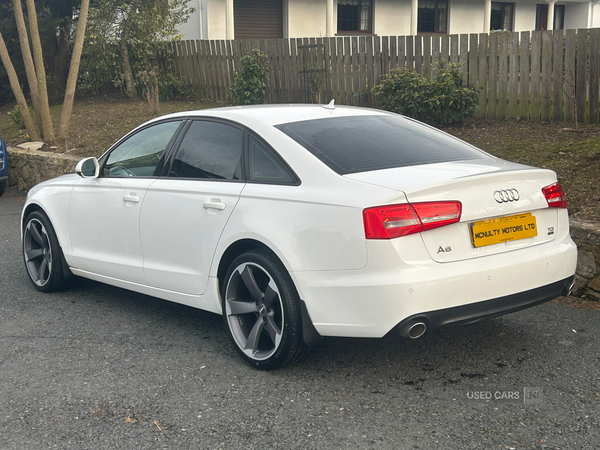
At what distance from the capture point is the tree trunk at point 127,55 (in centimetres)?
1702

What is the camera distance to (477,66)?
11.0 m

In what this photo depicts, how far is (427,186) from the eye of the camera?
3.54 metres

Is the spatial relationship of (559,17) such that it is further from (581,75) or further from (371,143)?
(371,143)

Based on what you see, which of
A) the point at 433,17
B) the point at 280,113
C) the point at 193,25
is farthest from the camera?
the point at 433,17

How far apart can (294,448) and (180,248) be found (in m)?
1.76

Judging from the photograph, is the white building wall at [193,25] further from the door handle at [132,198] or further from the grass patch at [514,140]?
the door handle at [132,198]

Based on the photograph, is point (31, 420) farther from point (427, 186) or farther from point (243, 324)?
point (427, 186)

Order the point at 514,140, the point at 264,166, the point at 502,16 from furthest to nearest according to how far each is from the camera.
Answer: the point at 502,16 < the point at 514,140 < the point at 264,166

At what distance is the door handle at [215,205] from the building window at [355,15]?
67.8ft

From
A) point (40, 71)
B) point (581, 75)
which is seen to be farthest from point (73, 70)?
point (581, 75)

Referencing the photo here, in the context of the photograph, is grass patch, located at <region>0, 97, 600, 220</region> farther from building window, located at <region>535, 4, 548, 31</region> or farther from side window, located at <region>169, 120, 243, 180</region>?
building window, located at <region>535, 4, 548, 31</region>

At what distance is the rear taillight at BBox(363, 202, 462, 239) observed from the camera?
3.44m

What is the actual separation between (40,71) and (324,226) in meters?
→ 11.4

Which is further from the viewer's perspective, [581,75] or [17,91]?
[17,91]
